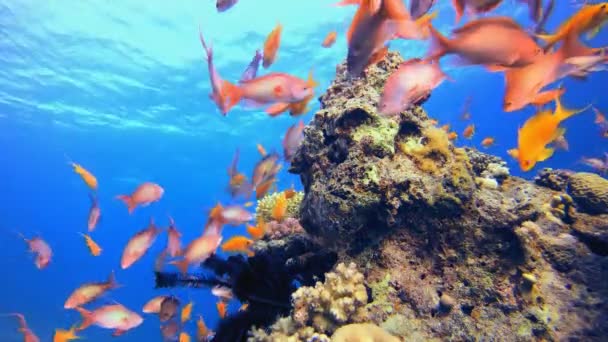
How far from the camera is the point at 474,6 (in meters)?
2.43

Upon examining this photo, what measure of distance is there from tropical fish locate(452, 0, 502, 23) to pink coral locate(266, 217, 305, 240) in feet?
10.9

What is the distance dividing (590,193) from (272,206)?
4756mm

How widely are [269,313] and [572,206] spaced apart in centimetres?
405

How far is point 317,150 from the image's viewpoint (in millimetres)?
4301

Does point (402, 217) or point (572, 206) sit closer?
point (402, 217)

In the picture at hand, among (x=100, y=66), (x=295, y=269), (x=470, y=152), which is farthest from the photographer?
(x=100, y=66)

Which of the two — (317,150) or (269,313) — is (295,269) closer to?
(269,313)

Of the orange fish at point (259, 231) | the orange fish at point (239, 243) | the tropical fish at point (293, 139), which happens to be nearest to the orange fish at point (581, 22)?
the tropical fish at point (293, 139)

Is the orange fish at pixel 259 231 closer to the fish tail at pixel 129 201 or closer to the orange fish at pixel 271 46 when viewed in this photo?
the fish tail at pixel 129 201

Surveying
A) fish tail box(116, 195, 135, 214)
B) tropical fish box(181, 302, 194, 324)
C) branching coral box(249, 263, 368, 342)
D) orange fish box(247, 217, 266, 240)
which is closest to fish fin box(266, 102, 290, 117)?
branching coral box(249, 263, 368, 342)

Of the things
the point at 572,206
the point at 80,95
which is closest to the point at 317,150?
the point at 572,206

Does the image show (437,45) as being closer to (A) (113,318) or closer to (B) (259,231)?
(B) (259,231)

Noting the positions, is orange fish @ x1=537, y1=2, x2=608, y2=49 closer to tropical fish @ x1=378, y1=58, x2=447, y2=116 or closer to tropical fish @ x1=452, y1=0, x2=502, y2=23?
tropical fish @ x1=452, y1=0, x2=502, y2=23

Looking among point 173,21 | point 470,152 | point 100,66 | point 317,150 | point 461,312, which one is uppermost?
point 100,66
